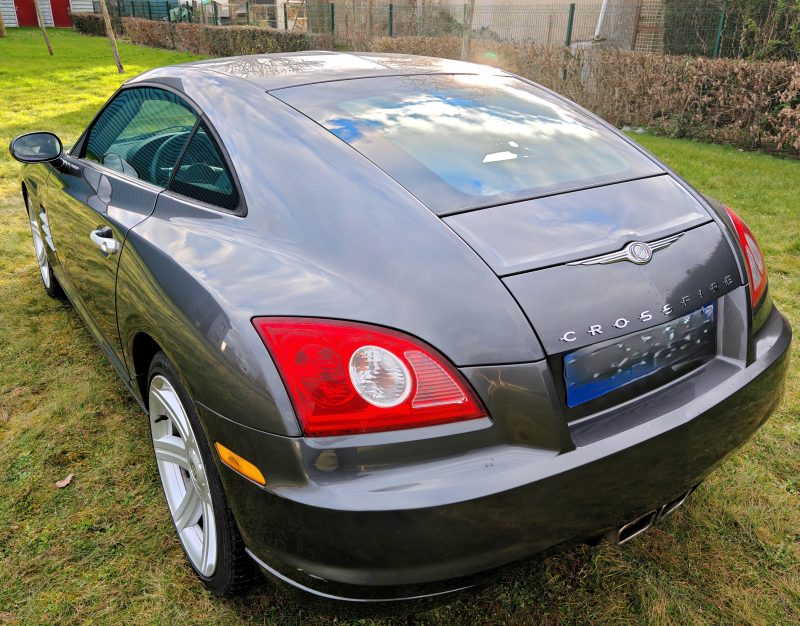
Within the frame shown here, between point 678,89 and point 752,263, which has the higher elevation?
point 752,263

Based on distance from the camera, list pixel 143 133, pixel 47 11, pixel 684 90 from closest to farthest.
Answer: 1. pixel 143 133
2. pixel 684 90
3. pixel 47 11

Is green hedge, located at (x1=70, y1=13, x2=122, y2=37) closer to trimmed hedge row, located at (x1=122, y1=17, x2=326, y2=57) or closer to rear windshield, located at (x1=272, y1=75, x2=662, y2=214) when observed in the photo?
trimmed hedge row, located at (x1=122, y1=17, x2=326, y2=57)

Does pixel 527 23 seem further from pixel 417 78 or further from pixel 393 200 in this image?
pixel 393 200

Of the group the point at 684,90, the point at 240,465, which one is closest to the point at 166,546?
the point at 240,465

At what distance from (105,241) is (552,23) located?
13145 mm

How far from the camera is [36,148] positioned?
120 inches

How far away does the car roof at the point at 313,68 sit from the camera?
239 centimetres

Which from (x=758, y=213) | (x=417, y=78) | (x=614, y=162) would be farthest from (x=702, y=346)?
(x=758, y=213)

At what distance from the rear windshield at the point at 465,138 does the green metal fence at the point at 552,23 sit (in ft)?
32.2

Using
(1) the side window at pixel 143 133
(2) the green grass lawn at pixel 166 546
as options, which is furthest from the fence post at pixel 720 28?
(1) the side window at pixel 143 133

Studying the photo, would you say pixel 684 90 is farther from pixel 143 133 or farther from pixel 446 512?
pixel 446 512

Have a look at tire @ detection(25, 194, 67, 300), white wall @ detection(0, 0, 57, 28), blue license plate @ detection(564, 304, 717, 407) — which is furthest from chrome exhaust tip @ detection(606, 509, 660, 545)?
white wall @ detection(0, 0, 57, 28)

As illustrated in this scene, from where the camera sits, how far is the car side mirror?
9.83 ft

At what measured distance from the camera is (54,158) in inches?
119
